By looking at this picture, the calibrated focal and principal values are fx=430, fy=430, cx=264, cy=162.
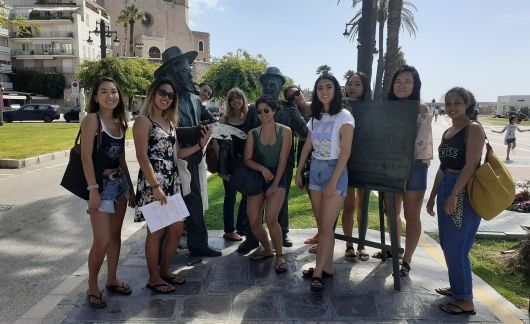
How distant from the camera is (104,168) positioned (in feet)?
11.3

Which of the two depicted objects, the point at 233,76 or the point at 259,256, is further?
the point at 233,76

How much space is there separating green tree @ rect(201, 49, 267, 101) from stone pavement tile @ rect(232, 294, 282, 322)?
2136 cm

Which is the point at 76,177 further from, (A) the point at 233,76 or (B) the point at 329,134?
(A) the point at 233,76

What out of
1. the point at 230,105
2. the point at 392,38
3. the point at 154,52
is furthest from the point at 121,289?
the point at 154,52

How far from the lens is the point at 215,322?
3.31 meters

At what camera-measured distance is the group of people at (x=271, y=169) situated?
3.47 m

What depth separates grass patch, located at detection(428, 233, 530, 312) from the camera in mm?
4108

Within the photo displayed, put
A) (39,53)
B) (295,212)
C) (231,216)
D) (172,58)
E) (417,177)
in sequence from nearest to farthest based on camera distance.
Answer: (417,177) → (172,58) → (231,216) → (295,212) → (39,53)

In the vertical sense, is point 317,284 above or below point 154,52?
below

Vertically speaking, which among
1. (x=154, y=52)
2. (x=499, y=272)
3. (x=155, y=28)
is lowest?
(x=499, y=272)

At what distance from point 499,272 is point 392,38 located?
7550 mm

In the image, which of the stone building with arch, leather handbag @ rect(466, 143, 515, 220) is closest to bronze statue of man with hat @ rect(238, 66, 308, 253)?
leather handbag @ rect(466, 143, 515, 220)

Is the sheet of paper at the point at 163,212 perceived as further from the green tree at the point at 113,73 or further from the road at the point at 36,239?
the green tree at the point at 113,73

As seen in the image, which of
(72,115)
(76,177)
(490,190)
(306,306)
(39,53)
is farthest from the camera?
(39,53)
